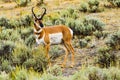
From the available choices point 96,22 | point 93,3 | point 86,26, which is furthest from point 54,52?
point 93,3

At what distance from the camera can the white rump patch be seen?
35.1 ft

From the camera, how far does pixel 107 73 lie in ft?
25.4

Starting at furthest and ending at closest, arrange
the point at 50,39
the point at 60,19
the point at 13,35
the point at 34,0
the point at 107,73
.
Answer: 1. the point at 34,0
2. the point at 60,19
3. the point at 13,35
4. the point at 50,39
5. the point at 107,73

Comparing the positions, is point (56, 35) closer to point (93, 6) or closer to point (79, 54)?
point (79, 54)

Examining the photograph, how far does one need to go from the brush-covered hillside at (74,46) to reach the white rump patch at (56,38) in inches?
19.4

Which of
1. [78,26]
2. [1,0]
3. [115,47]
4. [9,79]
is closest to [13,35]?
[78,26]

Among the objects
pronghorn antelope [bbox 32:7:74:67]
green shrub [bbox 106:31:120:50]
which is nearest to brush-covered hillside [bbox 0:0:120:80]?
green shrub [bbox 106:31:120:50]

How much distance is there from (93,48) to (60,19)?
4.29m

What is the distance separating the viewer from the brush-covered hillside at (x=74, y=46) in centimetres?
819

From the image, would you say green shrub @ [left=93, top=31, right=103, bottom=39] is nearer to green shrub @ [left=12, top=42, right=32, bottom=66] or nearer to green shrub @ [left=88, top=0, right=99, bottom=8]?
green shrub @ [left=12, top=42, right=32, bottom=66]

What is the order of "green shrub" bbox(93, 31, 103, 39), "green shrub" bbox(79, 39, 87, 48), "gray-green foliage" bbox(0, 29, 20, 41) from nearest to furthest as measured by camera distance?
1. "green shrub" bbox(79, 39, 87, 48)
2. "gray-green foliage" bbox(0, 29, 20, 41)
3. "green shrub" bbox(93, 31, 103, 39)

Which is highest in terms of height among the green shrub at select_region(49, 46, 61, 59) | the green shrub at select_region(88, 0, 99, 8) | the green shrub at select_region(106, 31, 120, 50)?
the green shrub at select_region(106, 31, 120, 50)

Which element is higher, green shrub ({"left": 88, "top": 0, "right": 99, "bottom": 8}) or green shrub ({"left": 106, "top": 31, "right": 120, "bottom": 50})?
green shrub ({"left": 106, "top": 31, "right": 120, "bottom": 50})

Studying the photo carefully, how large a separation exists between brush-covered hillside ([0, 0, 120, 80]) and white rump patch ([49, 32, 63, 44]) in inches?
19.4
